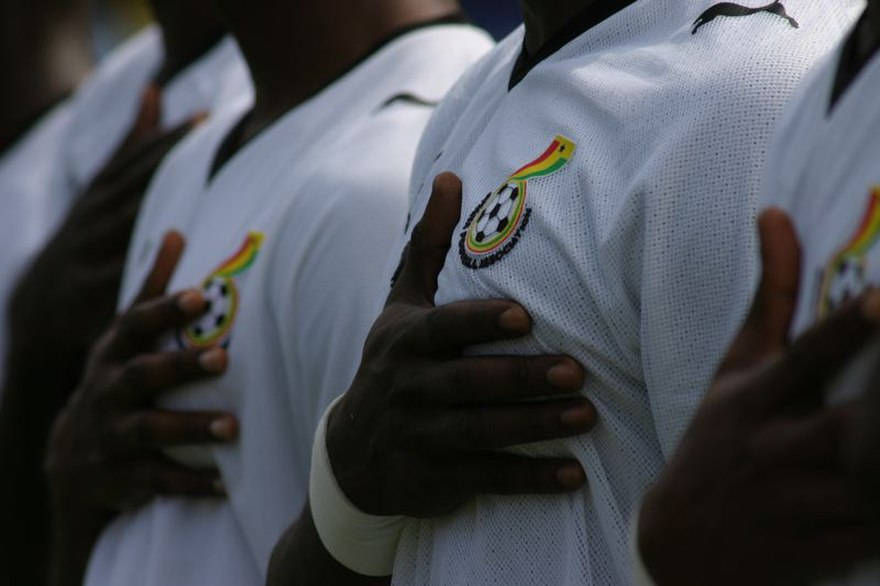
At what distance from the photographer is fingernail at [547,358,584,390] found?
1035 mm

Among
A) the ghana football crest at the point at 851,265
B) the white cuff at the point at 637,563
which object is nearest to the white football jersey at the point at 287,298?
the white cuff at the point at 637,563

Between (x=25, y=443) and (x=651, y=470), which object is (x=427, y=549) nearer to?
(x=651, y=470)

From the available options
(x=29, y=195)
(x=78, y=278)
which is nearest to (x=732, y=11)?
(x=78, y=278)

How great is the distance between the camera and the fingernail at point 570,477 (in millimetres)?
1057

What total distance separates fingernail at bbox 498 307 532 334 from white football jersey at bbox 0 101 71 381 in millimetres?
1573

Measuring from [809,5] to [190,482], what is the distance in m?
0.81

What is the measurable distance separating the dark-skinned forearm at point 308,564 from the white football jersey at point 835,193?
573mm

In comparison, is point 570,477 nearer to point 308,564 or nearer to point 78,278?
point 308,564

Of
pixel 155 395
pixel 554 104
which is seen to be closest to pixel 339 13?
pixel 155 395

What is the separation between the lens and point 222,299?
158cm

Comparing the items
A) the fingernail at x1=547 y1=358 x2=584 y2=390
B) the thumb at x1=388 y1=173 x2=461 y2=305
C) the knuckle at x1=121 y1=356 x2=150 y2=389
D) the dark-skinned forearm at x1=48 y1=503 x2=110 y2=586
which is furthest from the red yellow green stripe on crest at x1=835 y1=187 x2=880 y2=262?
the dark-skinned forearm at x1=48 y1=503 x2=110 y2=586

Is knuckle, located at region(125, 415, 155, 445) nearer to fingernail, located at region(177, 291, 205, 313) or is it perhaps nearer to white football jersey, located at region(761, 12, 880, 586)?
fingernail, located at region(177, 291, 205, 313)

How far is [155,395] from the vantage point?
1.63 meters

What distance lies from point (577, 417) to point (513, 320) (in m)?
0.08
